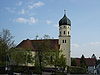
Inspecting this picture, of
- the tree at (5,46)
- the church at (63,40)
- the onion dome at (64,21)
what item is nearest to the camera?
the tree at (5,46)

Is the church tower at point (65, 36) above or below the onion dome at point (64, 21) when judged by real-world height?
below

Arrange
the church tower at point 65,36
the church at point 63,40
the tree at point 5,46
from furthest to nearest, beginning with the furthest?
1. the church tower at point 65,36
2. the church at point 63,40
3. the tree at point 5,46

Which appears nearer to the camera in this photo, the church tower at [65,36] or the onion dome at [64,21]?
the church tower at [65,36]

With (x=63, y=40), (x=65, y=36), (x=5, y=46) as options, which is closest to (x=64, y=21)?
(x=65, y=36)

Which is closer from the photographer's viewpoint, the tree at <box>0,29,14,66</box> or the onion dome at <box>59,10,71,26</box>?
the tree at <box>0,29,14,66</box>

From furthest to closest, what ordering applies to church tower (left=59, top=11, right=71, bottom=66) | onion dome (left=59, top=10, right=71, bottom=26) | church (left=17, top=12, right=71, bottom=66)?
onion dome (left=59, top=10, right=71, bottom=26)
church tower (left=59, top=11, right=71, bottom=66)
church (left=17, top=12, right=71, bottom=66)

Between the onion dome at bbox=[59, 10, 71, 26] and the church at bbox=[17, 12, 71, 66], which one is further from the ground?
the onion dome at bbox=[59, 10, 71, 26]

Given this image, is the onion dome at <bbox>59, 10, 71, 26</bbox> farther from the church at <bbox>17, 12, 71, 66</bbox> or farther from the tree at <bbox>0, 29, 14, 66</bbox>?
the tree at <bbox>0, 29, 14, 66</bbox>

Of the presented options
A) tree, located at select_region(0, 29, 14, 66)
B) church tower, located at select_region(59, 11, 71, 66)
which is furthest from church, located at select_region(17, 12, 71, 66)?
tree, located at select_region(0, 29, 14, 66)

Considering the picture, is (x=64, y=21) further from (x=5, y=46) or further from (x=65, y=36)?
(x=5, y=46)

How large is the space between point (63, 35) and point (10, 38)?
135ft

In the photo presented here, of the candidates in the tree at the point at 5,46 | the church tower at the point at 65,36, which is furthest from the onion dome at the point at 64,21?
the tree at the point at 5,46

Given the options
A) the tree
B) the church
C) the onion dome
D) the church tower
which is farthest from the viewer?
the onion dome

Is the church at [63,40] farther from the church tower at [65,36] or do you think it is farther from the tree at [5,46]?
the tree at [5,46]
